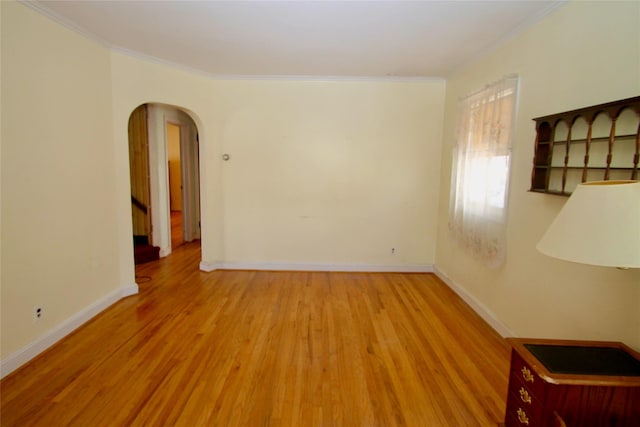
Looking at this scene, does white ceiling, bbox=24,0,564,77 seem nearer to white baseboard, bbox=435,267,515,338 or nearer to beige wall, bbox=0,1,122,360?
beige wall, bbox=0,1,122,360

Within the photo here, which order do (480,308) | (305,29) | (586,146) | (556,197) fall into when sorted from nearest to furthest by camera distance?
(586,146) < (556,197) < (305,29) < (480,308)

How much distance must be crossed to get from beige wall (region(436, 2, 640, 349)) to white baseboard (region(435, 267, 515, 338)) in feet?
0.12

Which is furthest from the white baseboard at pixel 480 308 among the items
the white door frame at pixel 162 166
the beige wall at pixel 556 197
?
the white door frame at pixel 162 166

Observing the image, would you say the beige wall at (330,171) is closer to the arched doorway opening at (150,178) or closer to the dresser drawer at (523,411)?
the arched doorway opening at (150,178)

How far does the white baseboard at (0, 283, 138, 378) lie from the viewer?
226cm

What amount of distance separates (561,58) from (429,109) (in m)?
2.14

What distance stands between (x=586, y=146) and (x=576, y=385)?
4.37 ft

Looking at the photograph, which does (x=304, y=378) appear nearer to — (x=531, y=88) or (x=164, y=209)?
(x=531, y=88)

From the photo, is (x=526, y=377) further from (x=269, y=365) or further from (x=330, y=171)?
(x=330, y=171)

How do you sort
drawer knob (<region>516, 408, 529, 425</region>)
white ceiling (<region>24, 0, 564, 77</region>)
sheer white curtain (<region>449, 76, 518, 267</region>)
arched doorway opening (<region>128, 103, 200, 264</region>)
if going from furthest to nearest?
arched doorway opening (<region>128, 103, 200, 264</region>) → sheer white curtain (<region>449, 76, 518, 267</region>) → white ceiling (<region>24, 0, 564, 77</region>) → drawer knob (<region>516, 408, 529, 425</region>)

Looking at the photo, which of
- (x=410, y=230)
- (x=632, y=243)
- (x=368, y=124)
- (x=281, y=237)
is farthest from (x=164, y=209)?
(x=632, y=243)

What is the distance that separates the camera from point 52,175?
2580 mm

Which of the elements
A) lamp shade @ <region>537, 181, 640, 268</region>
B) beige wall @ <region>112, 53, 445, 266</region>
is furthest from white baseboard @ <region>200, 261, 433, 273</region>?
lamp shade @ <region>537, 181, 640, 268</region>

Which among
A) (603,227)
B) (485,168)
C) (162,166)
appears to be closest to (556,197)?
(485,168)
